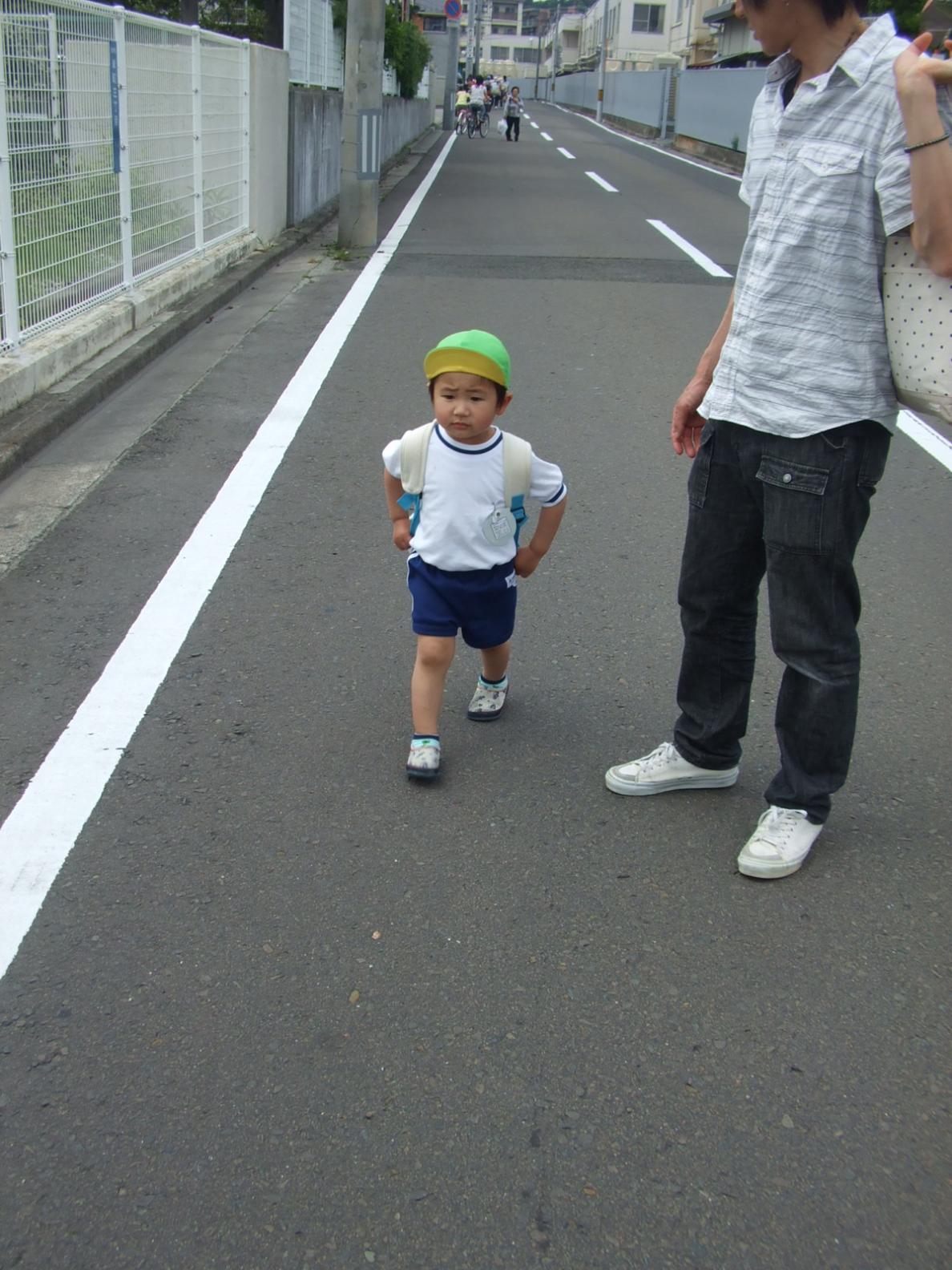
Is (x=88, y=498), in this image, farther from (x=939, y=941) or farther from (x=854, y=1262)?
(x=854, y=1262)

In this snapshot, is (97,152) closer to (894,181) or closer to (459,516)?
(459,516)

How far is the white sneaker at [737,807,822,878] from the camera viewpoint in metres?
3.02

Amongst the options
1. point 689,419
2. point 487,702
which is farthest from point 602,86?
point 689,419

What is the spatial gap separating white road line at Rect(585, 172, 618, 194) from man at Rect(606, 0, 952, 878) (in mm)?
18980

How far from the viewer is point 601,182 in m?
23.0

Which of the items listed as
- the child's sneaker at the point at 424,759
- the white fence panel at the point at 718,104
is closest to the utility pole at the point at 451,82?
the white fence panel at the point at 718,104

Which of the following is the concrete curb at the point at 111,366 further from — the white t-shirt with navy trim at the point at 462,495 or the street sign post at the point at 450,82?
the street sign post at the point at 450,82

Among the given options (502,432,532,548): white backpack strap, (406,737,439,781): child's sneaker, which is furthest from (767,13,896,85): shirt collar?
(406,737,439,781): child's sneaker

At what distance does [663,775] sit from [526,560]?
666mm

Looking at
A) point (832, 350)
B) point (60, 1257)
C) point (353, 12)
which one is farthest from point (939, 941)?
point (353, 12)

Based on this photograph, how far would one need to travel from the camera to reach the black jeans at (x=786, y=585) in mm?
2789

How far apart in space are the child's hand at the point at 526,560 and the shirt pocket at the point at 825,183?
3.79ft

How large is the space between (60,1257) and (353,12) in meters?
12.9

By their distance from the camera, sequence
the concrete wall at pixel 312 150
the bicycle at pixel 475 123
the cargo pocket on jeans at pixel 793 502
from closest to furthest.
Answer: the cargo pocket on jeans at pixel 793 502
the concrete wall at pixel 312 150
the bicycle at pixel 475 123
